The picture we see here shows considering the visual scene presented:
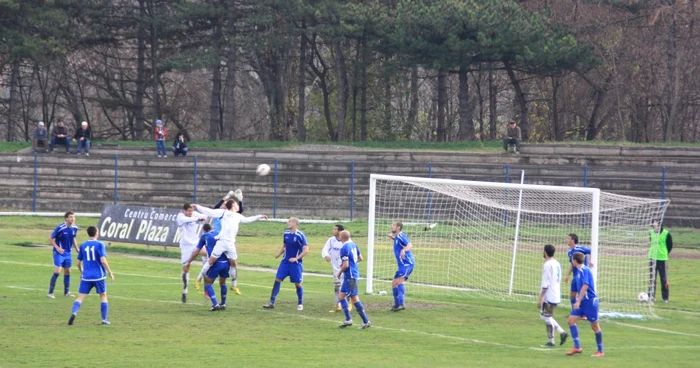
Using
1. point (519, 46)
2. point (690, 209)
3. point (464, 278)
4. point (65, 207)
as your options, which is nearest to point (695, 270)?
point (464, 278)

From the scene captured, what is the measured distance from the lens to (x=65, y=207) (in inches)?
1842

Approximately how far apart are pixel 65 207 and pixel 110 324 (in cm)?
2949

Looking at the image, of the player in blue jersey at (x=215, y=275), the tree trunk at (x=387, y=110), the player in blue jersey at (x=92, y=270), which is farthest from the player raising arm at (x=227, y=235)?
the tree trunk at (x=387, y=110)

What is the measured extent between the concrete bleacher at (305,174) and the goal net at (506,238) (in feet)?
17.1

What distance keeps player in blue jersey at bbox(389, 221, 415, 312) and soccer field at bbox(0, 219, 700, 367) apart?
363mm

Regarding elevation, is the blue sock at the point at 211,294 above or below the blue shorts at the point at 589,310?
below

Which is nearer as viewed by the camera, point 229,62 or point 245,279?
point 245,279

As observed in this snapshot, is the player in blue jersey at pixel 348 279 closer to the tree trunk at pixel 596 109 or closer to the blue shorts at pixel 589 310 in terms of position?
the blue shorts at pixel 589 310

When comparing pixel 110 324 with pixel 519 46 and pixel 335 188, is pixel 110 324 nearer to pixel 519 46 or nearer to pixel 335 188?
pixel 335 188

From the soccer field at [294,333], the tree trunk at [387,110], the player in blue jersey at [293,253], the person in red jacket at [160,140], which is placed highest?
the tree trunk at [387,110]

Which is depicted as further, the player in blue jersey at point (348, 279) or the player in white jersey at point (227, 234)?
the player in white jersey at point (227, 234)

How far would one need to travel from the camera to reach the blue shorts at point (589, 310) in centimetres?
1672

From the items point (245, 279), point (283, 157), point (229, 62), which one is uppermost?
point (229, 62)

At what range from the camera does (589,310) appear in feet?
54.9
